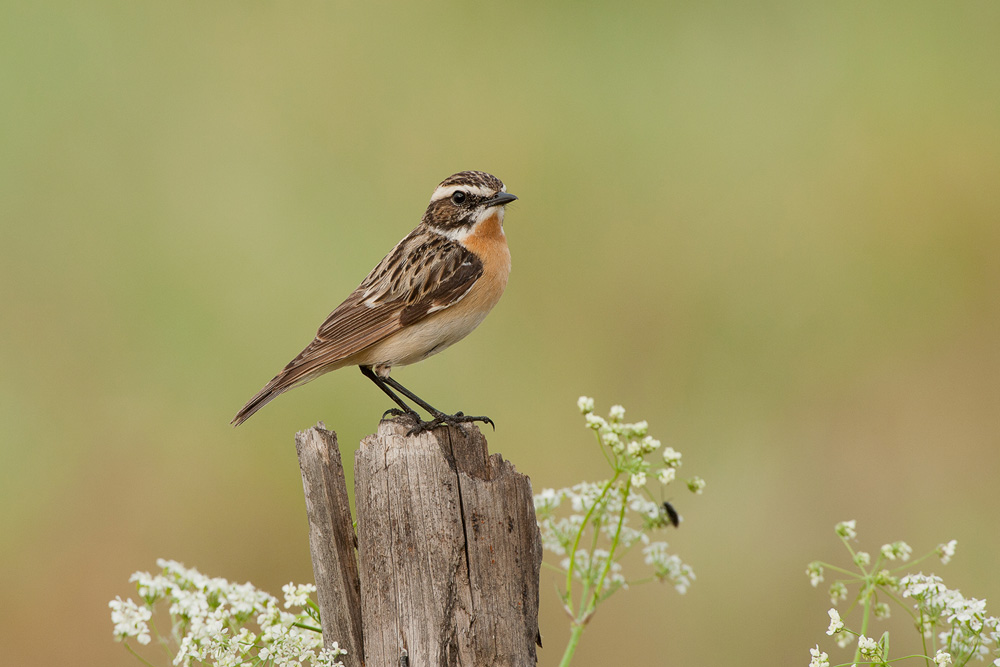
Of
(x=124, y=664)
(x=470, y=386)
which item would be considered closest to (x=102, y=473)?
(x=124, y=664)

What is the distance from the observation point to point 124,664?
7.98 m

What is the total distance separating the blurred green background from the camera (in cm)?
904

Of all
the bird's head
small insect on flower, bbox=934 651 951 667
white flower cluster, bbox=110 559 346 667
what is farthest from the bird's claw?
small insect on flower, bbox=934 651 951 667

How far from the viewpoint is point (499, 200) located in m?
6.09

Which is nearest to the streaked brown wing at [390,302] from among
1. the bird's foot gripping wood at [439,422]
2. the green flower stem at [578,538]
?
the bird's foot gripping wood at [439,422]

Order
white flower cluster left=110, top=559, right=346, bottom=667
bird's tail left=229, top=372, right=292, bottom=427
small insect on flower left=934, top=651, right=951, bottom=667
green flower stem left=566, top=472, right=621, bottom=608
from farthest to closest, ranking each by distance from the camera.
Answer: bird's tail left=229, top=372, right=292, bottom=427 → green flower stem left=566, top=472, right=621, bottom=608 → white flower cluster left=110, top=559, right=346, bottom=667 → small insect on flower left=934, top=651, right=951, bottom=667

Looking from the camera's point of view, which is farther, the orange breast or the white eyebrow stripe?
the white eyebrow stripe

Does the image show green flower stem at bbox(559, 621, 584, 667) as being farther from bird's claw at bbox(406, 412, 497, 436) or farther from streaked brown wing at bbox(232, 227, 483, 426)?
streaked brown wing at bbox(232, 227, 483, 426)

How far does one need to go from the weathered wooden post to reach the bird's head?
6.95 ft

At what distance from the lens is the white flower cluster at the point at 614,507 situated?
4379 mm

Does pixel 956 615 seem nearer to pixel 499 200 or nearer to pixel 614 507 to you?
pixel 614 507

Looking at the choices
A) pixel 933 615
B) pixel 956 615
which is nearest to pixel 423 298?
pixel 933 615

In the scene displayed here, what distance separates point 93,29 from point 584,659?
9.28 metres

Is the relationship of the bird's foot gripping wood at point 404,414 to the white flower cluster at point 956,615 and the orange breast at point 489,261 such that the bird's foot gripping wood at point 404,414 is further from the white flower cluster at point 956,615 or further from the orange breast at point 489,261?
the white flower cluster at point 956,615
